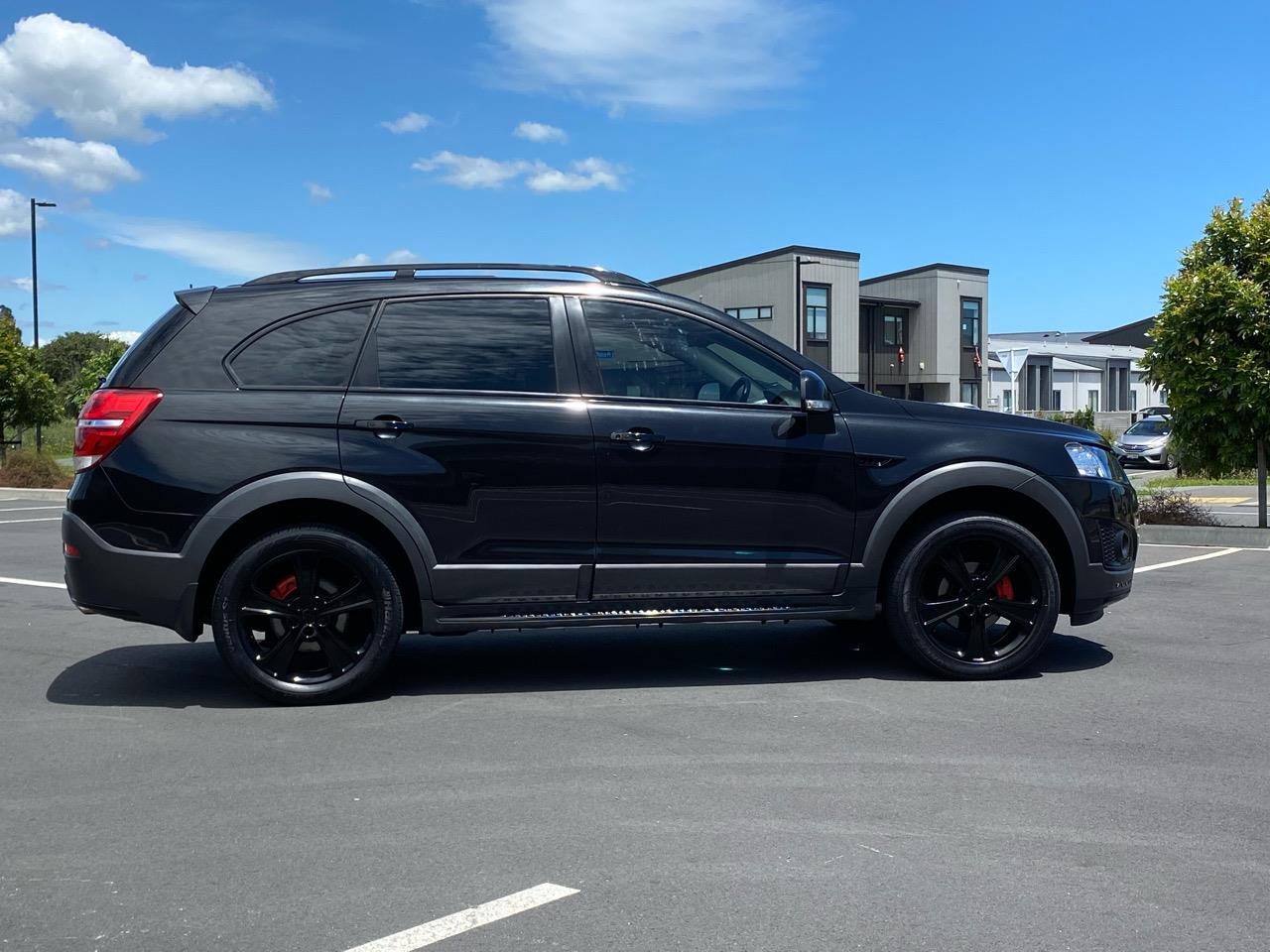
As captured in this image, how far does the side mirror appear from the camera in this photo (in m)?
5.93

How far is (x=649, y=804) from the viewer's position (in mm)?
4281

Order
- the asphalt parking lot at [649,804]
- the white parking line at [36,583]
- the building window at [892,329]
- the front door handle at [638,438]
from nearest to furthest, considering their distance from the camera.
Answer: the asphalt parking lot at [649,804]
the front door handle at [638,438]
the white parking line at [36,583]
the building window at [892,329]

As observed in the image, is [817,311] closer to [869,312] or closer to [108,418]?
[869,312]

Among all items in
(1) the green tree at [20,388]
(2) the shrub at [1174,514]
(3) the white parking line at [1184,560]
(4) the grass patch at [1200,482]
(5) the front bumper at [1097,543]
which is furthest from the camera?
(1) the green tree at [20,388]

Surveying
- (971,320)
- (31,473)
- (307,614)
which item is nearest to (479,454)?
(307,614)

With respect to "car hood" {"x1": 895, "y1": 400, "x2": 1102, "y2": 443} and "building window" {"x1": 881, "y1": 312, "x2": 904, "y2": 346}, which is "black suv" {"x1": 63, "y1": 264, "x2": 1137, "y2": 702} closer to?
"car hood" {"x1": 895, "y1": 400, "x2": 1102, "y2": 443}

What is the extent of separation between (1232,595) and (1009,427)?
12.9ft

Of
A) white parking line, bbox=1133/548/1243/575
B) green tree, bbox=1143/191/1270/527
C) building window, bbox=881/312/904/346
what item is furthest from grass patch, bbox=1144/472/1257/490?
building window, bbox=881/312/904/346

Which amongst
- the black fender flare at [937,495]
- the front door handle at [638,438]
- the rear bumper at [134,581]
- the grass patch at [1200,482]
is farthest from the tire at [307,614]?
the grass patch at [1200,482]

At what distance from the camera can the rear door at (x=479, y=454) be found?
5.71 m

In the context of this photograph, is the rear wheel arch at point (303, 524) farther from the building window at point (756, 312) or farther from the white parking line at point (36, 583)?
the building window at point (756, 312)

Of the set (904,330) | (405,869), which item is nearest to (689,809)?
(405,869)

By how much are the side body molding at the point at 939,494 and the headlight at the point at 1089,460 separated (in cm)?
21

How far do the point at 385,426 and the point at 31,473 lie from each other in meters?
23.2
